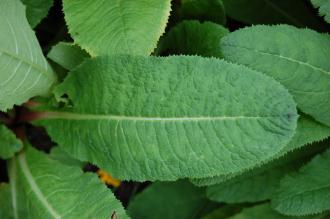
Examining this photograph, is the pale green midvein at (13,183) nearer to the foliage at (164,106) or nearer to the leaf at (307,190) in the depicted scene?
the foliage at (164,106)

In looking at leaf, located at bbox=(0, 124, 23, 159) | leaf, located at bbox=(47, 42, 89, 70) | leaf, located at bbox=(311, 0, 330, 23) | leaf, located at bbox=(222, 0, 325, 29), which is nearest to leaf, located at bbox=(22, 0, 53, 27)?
leaf, located at bbox=(47, 42, 89, 70)

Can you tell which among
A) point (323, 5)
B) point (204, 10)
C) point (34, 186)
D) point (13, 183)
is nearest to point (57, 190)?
point (34, 186)

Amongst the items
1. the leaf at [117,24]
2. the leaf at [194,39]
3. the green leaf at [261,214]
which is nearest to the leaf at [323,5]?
the leaf at [194,39]

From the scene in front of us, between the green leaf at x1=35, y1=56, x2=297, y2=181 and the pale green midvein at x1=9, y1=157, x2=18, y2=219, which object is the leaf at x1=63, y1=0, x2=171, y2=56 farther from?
the pale green midvein at x1=9, y1=157, x2=18, y2=219

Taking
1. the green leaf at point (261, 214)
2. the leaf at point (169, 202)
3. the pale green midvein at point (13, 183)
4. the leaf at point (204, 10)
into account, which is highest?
the leaf at point (204, 10)

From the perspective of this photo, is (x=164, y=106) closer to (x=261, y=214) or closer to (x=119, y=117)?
(x=119, y=117)

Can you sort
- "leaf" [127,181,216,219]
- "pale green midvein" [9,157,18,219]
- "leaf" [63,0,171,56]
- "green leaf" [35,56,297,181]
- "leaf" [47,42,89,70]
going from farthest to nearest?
"leaf" [127,181,216,219] < "pale green midvein" [9,157,18,219] < "leaf" [47,42,89,70] < "leaf" [63,0,171,56] < "green leaf" [35,56,297,181]

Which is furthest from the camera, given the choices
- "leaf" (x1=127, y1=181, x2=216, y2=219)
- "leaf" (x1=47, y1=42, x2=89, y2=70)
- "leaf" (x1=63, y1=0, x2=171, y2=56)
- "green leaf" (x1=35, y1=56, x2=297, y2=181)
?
"leaf" (x1=127, y1=181, x2=216, y2=219)

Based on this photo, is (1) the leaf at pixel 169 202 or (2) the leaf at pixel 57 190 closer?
(2) the leaf at pixel 57 190
